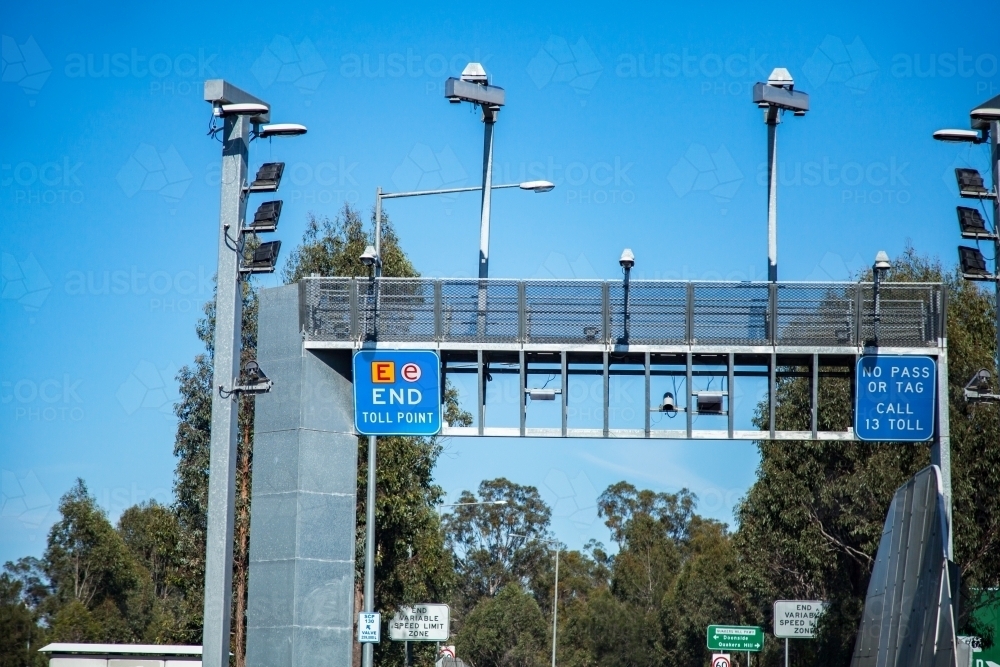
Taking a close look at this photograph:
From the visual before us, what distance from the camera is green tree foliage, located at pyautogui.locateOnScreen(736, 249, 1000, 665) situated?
37.0 meters

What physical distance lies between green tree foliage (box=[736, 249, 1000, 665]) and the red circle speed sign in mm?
17763

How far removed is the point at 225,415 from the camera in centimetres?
1766

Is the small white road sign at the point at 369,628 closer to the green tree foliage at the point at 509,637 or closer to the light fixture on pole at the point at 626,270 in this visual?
the light fixture on pole at the point at 626,270

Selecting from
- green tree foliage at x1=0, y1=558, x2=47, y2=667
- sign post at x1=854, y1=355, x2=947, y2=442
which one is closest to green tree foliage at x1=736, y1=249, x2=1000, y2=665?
sign post at x1=854, y1=355, x2=947, y2=442

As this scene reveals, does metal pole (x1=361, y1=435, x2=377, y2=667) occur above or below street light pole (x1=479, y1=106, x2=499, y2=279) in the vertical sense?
below

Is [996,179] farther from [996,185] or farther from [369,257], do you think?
[369,257]

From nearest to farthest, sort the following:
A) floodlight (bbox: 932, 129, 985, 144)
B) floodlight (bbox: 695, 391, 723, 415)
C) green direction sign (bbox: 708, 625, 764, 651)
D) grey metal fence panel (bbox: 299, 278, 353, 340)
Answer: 1. floodlight (bbox: 932, 129, 985, 144)
2. floodlight (bbox: 695, 391, 723, 415)
3. grey metal fence panel (bbox: 299, 278, 353, 340)
4. green direction sign (bbox: 708, 625, 764, 651)

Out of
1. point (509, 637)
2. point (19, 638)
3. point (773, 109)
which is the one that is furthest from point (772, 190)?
point (509, 637)

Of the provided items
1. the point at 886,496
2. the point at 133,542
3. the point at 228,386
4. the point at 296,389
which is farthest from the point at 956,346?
the point at 133,542

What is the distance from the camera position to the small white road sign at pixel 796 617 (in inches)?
1599

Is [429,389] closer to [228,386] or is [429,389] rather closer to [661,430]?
[661,430]

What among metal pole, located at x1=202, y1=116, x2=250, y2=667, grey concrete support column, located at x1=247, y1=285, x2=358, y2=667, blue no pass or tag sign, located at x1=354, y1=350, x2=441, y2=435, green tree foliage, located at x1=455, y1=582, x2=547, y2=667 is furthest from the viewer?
green tree foliage, located at x1=455, y1=582, x2=547, y2=667

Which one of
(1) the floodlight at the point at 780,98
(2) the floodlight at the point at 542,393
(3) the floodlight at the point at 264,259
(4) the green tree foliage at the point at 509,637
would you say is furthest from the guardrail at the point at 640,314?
(4) the green tree foliage at the point at 509,637

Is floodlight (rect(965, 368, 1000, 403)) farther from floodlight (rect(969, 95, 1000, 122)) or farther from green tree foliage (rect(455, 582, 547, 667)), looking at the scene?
green tree foliage (rect(455, 582, 547, 667))
